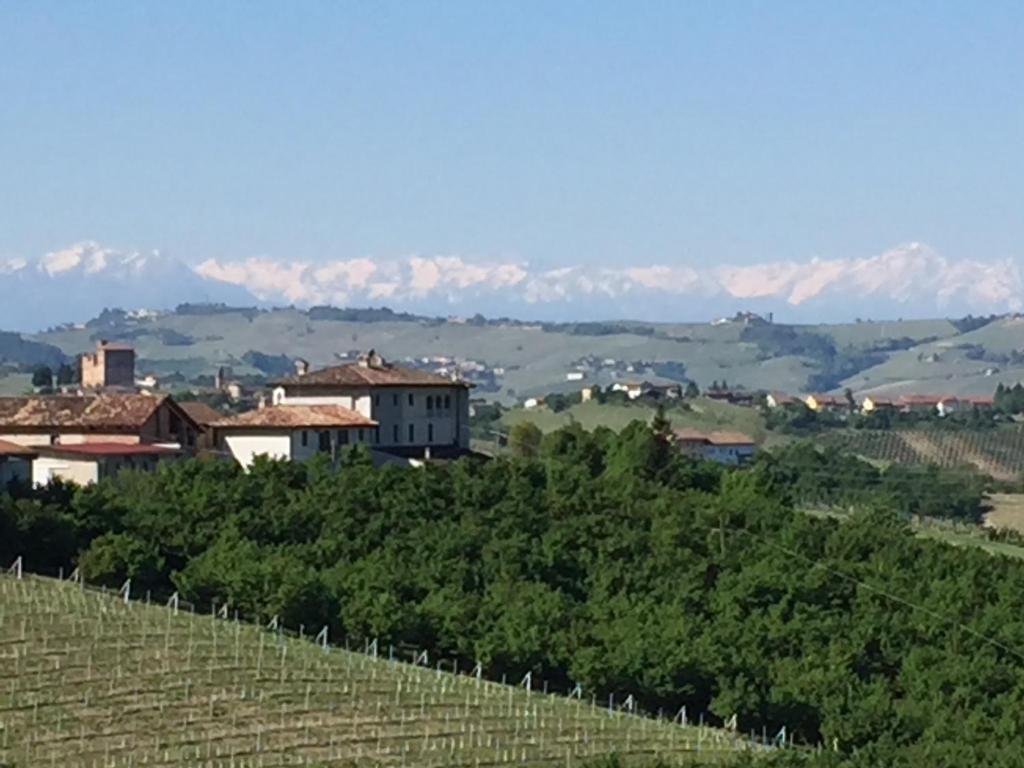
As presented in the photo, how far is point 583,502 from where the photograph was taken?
78.8 metres

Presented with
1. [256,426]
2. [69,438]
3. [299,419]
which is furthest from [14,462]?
[299,419]

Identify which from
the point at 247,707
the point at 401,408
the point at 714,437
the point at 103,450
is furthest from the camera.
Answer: the point at 714,437

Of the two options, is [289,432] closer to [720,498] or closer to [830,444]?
[720,498]

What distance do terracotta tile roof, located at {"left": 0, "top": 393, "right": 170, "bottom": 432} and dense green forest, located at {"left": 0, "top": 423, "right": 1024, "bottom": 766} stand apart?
364 inches

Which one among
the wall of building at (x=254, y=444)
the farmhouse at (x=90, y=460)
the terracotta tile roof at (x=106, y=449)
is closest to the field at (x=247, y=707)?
the farmhouse at (x=90, y=460)

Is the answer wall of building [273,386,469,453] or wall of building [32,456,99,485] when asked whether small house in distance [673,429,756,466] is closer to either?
wall of building [273,386,469,453]

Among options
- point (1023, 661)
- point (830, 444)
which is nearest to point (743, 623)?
point (1023, 661)

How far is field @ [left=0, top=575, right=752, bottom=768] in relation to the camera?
1852 inches

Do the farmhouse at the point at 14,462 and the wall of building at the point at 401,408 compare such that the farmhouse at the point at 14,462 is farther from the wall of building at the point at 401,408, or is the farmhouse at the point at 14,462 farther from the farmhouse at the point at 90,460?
the wall of building at the point at 401,408

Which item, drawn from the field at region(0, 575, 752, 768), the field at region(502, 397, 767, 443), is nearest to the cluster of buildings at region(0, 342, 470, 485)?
the field at region(0, 575, 752, 768)

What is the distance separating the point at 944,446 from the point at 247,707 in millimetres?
138145

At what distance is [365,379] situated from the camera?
97875 mm

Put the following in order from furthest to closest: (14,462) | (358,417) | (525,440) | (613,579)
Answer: (525,440) → (358,417) → (14,462) → (613,579)

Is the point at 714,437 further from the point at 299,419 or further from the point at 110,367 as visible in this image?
the point at 299,419
